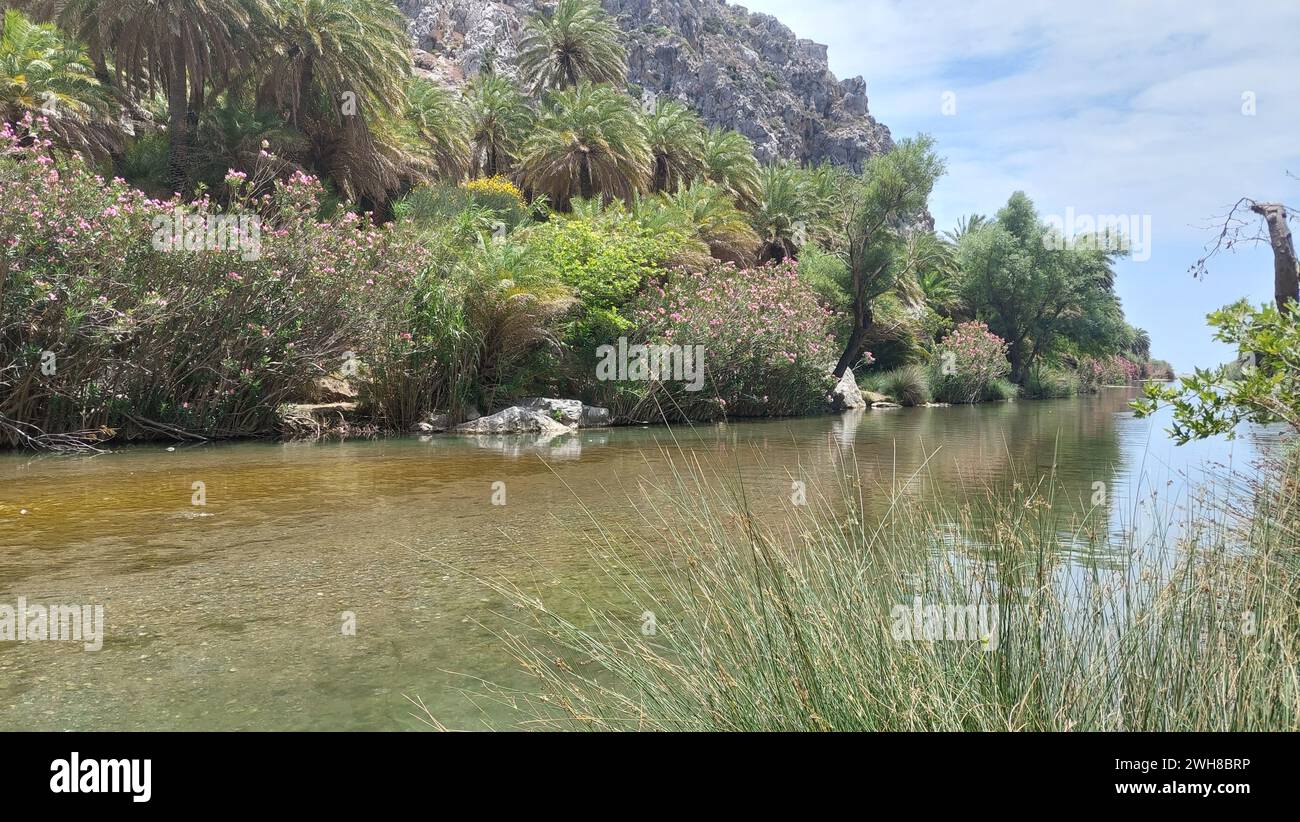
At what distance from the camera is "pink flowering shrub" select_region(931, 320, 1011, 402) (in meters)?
31.9

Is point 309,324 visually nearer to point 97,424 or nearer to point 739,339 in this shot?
point 97,424

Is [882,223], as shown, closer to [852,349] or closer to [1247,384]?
[852,349]

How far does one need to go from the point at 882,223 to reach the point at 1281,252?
2476 cm

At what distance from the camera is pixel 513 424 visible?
1595 cm

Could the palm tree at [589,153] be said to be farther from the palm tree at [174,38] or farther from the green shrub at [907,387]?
the green shrub at [907,387]

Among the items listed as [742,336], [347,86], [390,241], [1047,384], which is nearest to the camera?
[390,241]

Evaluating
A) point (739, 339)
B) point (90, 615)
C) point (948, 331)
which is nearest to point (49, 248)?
point (90, 615)

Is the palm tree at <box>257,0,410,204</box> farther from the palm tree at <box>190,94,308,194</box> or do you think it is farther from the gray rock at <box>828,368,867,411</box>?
the gray rock at <box>828,368,867,411</box>

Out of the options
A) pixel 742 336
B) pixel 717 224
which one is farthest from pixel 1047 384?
pixel 742 336

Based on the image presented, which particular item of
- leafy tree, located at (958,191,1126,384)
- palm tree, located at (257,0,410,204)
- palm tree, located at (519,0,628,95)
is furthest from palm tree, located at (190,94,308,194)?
leafy tree, located at (958,191,1126,384)

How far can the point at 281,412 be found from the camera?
1439 cm

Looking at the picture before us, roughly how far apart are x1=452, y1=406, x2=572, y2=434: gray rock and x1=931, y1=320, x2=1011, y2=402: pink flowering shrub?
800 inches

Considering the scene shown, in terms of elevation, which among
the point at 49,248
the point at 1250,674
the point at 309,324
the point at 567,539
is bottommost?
the point at 567,539

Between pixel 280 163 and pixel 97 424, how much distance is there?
10800 millimetres
